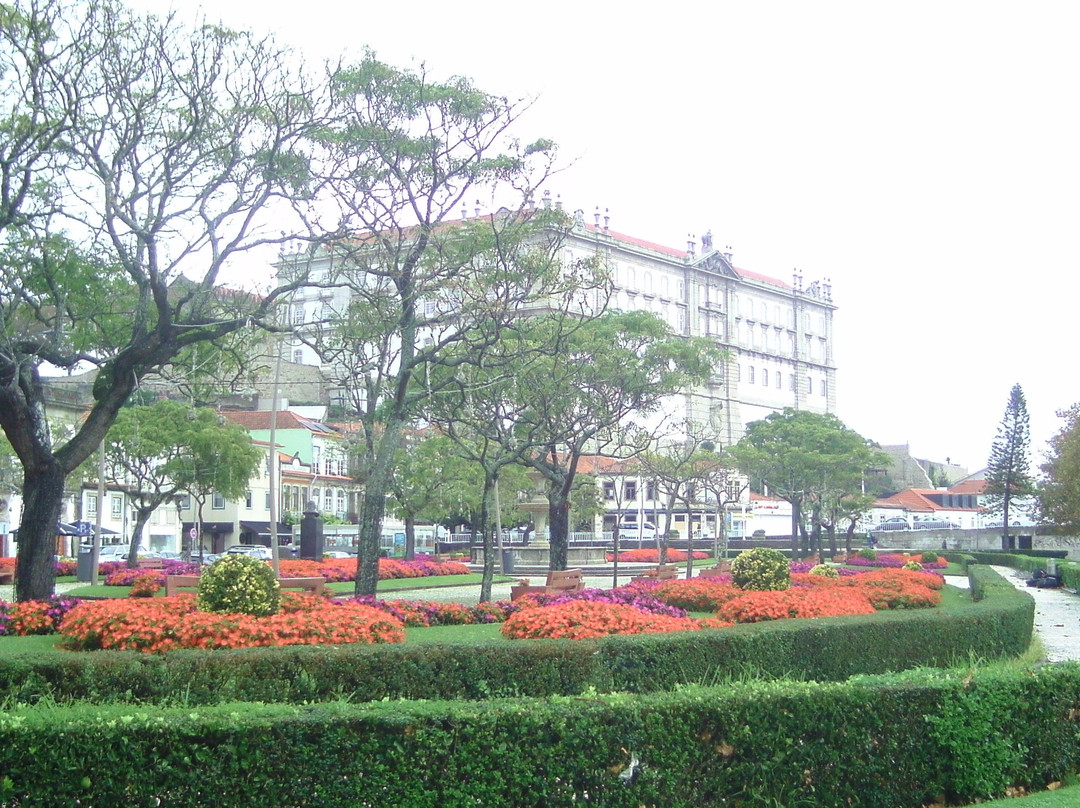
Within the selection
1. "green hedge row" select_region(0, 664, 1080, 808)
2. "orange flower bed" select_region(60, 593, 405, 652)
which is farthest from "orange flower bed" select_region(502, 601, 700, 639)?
"green hedge row" select_region(0, 664, 1080, 808)

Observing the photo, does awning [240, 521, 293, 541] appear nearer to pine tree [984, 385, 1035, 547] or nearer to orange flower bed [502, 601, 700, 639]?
pine tree [984, 385, 1035, 547]

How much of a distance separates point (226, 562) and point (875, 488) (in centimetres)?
9824

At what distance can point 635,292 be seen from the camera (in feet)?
342

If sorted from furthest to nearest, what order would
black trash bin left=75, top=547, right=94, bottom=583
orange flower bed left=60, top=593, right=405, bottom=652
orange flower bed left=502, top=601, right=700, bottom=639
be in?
black trash bin left=75, top=547, right=94, bottom=583 → orange flower bed left=502, top=601, right=700, bottom=639 → orange flower bed left=60, top=593, right=405, bottom=652

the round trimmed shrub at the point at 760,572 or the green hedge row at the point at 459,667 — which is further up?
the round trimmed shrub at the point at 760,572

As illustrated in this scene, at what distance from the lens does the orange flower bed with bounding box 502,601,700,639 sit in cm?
1352

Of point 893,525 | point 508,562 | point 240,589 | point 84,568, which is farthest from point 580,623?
point 893,525

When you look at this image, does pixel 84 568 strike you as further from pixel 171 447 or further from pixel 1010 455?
pixel 1010 455

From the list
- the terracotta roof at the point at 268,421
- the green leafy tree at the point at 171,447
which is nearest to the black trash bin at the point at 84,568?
the green leafy tree at the point at 171,447

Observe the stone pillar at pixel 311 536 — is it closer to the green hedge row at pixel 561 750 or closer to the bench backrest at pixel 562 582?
the bench backrest at pixel 562 582

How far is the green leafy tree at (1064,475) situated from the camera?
50250 millimetres

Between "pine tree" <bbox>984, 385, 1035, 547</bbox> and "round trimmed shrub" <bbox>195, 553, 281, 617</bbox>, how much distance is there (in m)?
78.4

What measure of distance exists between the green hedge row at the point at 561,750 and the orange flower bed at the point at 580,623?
4971 millimetres

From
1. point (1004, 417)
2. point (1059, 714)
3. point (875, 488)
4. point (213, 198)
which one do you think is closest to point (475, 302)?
point (213, 198)
